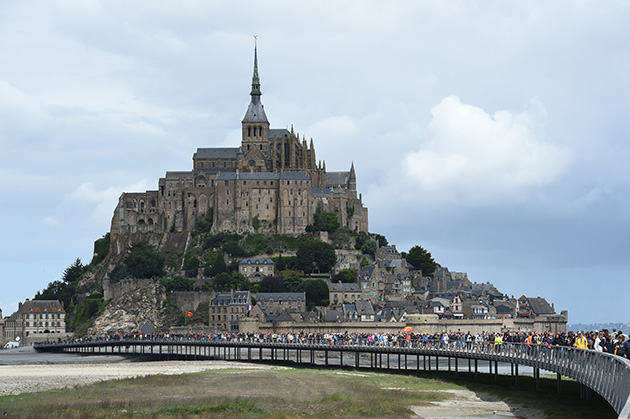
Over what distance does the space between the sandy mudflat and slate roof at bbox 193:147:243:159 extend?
7585 centimetres

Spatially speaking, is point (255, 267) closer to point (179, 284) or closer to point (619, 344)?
point (179, 284)

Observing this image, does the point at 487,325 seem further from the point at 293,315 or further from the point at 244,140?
the point at 244,140

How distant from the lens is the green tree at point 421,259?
15188cm

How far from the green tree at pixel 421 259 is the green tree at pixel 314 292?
27.7 metres

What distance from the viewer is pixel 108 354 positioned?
345 ft

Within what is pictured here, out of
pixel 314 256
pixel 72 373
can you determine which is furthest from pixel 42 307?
pixel 72 373

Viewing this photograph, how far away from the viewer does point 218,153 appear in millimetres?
154875

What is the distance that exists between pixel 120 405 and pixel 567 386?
72.5ft

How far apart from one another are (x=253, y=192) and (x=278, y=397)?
97402 millimetres

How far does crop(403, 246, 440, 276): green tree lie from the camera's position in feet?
498

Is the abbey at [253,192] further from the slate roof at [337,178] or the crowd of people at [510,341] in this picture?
the crowd of people at [510,341]

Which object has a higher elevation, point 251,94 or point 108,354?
point 251,94

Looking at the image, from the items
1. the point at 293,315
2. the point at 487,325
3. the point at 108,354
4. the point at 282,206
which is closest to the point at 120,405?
the point at 108,354

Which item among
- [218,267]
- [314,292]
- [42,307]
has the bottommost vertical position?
[42,307]
